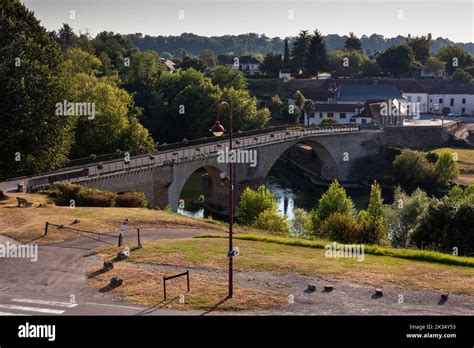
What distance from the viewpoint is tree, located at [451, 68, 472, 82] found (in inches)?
5079

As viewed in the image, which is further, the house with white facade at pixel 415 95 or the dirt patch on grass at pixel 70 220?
the house with white facade at pixel 415 95

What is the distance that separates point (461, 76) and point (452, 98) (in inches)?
403

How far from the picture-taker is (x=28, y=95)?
36562mm

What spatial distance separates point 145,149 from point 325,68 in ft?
284

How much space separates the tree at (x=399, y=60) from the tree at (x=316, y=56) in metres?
14.8

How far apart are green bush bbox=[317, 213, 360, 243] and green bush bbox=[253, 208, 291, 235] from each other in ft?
11.8

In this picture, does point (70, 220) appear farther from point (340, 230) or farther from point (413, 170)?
point (413, 170)

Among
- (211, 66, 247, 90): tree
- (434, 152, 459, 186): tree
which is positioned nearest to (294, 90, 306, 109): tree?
(211, 66, 247, 90): tree

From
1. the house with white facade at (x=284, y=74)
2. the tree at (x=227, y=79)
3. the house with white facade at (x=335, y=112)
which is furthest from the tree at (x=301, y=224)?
the house with white facade at (x=284, y=74)

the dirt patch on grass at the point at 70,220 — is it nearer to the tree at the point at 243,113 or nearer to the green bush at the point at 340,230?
the green bush at the point at 340,230

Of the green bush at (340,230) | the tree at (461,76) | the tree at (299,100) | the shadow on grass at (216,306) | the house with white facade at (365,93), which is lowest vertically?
the green bush at (340,230)

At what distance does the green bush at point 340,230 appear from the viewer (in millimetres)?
39812

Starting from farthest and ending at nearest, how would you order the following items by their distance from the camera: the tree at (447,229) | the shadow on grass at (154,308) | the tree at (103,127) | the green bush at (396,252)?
the tree at (103,127) → the tree at (447,229) → the green bush at (396,252) → the shadow on grass at (154,308)
